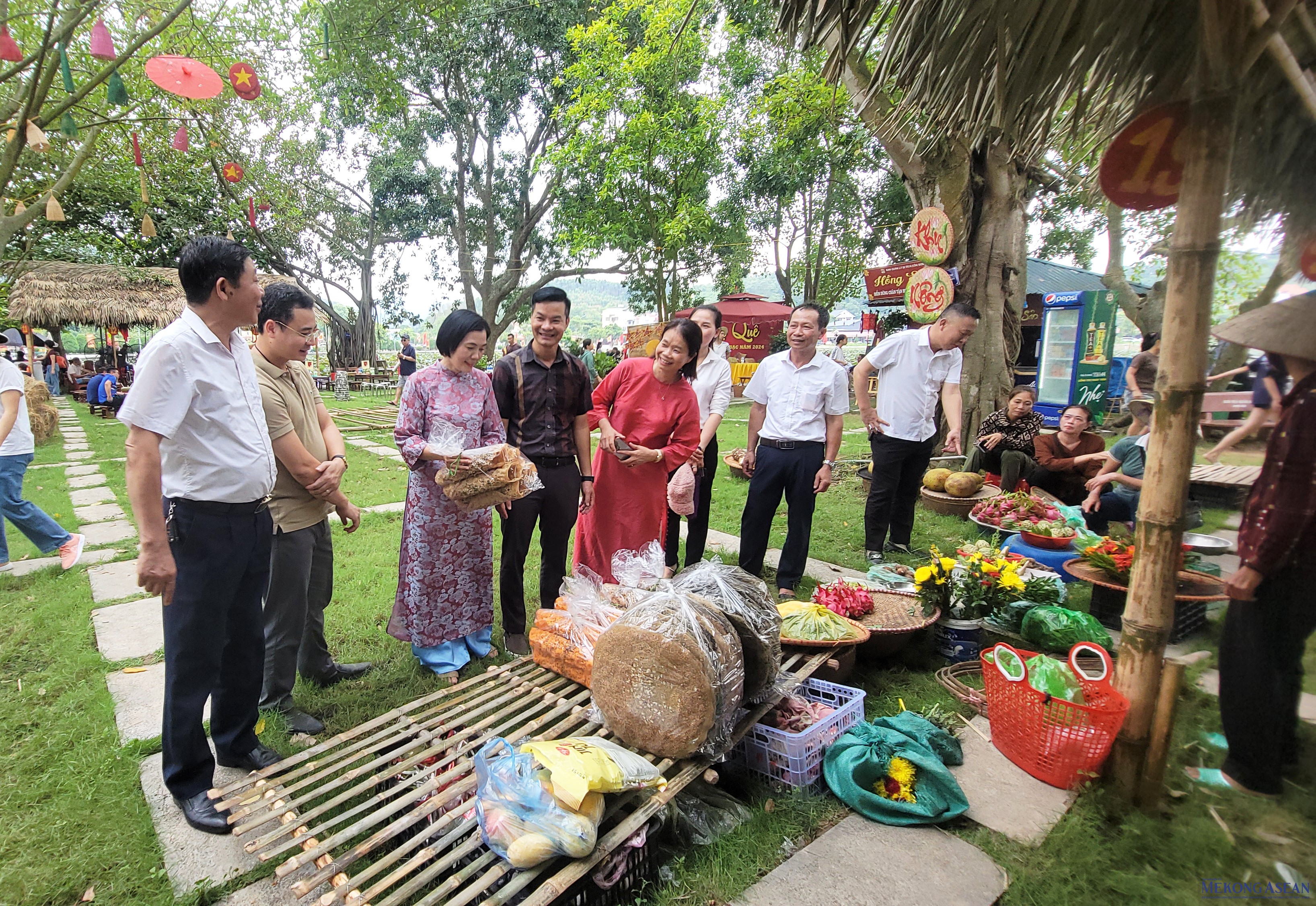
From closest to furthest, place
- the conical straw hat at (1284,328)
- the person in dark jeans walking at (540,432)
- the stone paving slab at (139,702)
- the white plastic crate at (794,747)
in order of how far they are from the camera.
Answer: the conical straw hat at (1284,328) < the white plastic crate at (794,747) < the stone paving slab at (139,702) < the person in dark jeans walking at (540,432)

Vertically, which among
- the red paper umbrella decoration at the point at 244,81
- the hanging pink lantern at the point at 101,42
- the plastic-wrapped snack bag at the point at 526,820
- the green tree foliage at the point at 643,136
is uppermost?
the green tree foliage at the point at 643,136

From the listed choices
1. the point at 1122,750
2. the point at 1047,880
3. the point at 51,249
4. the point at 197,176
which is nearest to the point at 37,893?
the point at 1047,880

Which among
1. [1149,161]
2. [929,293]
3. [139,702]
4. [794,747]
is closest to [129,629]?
[139,702]

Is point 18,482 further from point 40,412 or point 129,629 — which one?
point 40,412

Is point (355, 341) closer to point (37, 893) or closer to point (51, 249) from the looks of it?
point (51, 249)

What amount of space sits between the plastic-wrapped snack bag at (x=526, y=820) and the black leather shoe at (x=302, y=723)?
4.20 feet

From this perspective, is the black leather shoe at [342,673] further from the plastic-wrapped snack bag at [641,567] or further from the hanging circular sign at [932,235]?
the hanging circular sign at [932,235]

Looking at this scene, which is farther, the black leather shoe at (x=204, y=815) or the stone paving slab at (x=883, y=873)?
the black leather shoe at (x=204, y=815)

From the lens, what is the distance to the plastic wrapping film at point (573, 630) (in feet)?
9.03

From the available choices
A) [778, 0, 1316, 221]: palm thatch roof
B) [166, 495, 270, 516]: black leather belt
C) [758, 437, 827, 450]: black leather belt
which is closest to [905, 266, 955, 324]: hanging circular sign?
[758, 437, 827, 450]: black leather belt

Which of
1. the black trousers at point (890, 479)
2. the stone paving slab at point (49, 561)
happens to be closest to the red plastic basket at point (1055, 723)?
the black trousers at point (890, 479)

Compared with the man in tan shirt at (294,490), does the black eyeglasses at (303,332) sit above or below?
above

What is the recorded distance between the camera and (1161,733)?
196 cm

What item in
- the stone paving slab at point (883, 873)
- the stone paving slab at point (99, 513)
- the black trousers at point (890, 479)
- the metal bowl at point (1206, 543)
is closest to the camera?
the metal bowl at point (1206, 543)
